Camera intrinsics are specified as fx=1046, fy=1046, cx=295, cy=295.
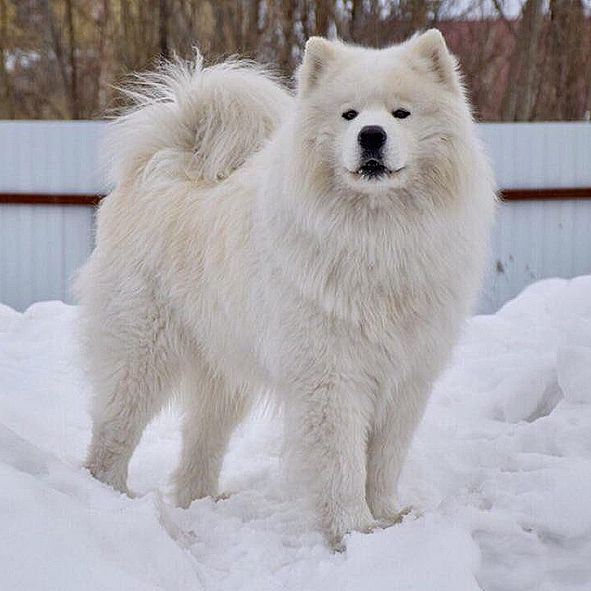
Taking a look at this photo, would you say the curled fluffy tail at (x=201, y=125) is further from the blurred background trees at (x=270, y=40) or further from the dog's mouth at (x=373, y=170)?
the blurred background trees at (x=270, y=40)

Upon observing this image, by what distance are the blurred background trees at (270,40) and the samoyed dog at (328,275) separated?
19.8 ft

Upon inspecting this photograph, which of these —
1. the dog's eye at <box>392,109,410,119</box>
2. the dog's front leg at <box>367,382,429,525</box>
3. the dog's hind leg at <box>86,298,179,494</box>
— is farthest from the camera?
the dog's hind leg at <box>86,298,179,494</box>

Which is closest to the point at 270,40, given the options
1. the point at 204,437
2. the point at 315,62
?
the point at 204,437

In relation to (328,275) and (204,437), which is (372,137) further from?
(204,437)

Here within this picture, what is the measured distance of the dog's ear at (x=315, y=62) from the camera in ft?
12.0

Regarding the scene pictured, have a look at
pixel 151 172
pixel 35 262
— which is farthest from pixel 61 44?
pixel 151 172

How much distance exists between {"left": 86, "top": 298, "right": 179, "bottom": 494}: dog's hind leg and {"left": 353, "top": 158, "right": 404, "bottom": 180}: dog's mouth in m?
1.18

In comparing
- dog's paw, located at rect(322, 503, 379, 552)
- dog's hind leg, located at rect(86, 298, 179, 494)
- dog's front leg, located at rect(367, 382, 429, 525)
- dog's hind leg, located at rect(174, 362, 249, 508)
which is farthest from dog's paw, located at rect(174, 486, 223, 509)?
dog's paw, located at rect(322, 503, 379, 552)

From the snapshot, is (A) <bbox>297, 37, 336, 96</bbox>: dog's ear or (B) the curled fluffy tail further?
(B) the curled fluffy tail

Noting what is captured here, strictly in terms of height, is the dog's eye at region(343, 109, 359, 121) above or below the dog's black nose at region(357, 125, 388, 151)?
above

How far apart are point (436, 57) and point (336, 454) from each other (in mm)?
1406

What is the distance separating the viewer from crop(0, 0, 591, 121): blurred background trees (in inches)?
395

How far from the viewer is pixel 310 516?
3658 mm

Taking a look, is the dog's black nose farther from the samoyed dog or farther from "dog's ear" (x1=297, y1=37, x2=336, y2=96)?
"dog's ear" (x1=297, y1=37, x2=336, y2=96)
